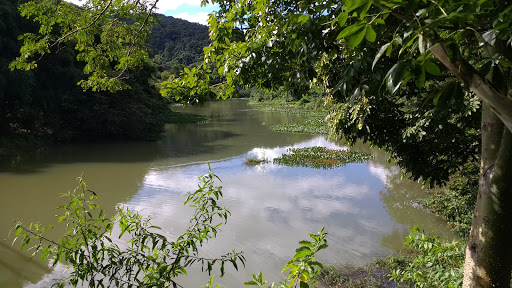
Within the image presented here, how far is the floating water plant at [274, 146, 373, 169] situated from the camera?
45.5 ft

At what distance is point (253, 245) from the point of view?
6711 mm

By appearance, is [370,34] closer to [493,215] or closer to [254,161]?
[493,215]

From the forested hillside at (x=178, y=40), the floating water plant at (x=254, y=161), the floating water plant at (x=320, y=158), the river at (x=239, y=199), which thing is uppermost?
the forested hillside at (x=178, y=40)

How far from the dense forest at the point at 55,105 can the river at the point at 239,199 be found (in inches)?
45.6

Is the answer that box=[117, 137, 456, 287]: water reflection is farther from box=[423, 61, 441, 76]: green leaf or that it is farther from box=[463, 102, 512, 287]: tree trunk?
box=[423, 61, 441, 76]: green leaf

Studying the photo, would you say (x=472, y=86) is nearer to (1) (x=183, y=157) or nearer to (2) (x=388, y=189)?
(2) (x=388, y=189)

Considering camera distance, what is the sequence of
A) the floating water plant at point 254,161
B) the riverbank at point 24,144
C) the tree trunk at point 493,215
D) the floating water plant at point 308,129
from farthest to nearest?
1. the floating water plant at point 308,129
2. the floating water plant at point 254,161
3. the riverbank at point 24,144
4. the tree trunk at point 493,215

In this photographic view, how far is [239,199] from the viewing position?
9.48 m

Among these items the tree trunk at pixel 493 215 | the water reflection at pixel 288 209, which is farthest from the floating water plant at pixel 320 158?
the tree trunk at pixel 493 215

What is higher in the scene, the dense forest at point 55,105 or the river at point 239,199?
the dense forest at point 55,105

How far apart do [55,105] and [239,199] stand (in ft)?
38.4

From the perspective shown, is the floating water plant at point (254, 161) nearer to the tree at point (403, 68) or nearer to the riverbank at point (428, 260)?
the riverbank at point (428, 260)

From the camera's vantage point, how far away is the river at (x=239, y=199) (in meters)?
6.34

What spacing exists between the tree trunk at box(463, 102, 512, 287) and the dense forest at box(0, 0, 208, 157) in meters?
14.6
